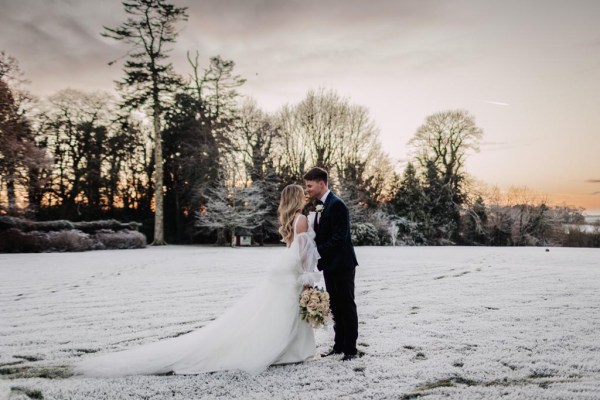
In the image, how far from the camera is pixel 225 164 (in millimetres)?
25859

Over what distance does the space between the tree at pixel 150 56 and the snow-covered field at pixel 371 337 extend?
1721 cm

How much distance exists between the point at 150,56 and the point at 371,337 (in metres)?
25.1

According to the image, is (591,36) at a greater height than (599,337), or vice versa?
(591,36)

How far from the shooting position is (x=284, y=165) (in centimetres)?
3139

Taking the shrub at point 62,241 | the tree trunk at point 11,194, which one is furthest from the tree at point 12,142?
the shrub at point 62,241

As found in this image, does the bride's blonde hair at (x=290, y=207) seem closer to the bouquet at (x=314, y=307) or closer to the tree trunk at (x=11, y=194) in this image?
the bouquet at (x=314, y=307)

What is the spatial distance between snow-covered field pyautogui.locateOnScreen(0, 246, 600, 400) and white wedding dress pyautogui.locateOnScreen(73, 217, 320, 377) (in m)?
0.14

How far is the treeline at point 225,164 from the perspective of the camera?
2489 centimetres

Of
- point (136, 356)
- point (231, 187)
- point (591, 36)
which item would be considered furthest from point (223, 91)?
point (136, 356)

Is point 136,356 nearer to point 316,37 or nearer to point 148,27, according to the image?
point 316,37

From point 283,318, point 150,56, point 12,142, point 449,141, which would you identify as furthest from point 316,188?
point 449,141

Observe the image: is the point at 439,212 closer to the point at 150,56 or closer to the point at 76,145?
the point at 150,56

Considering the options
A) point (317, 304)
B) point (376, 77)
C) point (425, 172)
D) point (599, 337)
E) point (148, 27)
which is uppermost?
point (148, 27)

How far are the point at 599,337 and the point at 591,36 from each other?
9608mm
